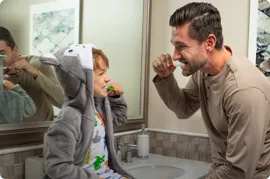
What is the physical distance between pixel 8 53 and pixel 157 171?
113 centimetres

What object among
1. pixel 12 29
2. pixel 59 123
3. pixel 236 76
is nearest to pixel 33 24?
pixel 12 29

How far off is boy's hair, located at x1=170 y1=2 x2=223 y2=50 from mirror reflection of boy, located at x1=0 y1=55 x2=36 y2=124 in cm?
74

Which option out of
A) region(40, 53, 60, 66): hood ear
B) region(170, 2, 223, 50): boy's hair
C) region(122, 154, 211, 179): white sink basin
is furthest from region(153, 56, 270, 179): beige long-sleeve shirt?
region(40, 53, 60, 66): hood ear

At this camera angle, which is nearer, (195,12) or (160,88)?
(195,12)

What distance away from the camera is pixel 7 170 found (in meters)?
1.21

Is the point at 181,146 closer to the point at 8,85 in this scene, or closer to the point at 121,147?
the point at 121,147

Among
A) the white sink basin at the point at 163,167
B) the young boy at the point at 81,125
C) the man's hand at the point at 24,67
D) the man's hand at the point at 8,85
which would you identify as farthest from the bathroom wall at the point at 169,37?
the man's hand at the point at 8,85

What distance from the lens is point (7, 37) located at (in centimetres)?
126

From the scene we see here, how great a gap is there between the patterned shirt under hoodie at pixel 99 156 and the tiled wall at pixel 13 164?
10.8 inches

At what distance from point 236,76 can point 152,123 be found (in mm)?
1051

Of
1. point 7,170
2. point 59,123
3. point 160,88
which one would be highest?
point 160,88

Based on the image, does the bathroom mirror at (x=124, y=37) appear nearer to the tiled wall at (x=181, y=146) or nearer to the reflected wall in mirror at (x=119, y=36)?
the reflected wall in mirror at (x=119, y=36)

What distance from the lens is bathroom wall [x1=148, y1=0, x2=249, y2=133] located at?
71.6 inches

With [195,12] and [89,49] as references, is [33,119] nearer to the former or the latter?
[89,49]
